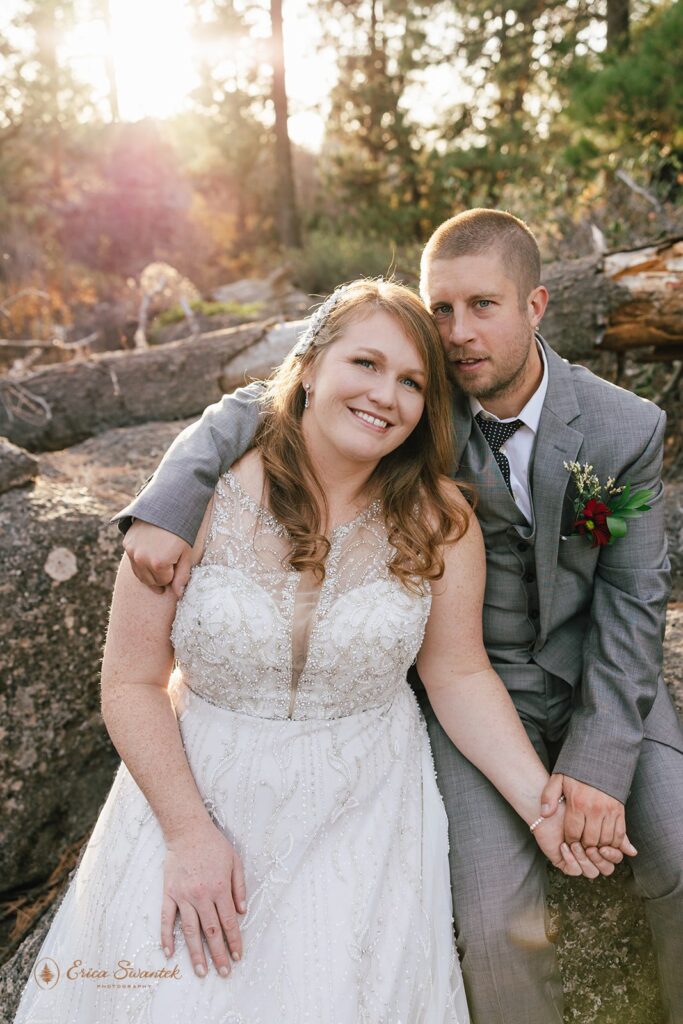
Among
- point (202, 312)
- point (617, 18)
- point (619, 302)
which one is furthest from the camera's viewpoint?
point (202, 312)

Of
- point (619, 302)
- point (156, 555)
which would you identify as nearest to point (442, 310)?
point (156, 555)

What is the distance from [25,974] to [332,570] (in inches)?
57.2

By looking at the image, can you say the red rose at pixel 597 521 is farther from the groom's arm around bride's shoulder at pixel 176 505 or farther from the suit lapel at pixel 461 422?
the groom's arm around bride's shoulder at pixel 176 505

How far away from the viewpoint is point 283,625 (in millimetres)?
2109

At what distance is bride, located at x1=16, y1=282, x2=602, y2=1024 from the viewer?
181 centimetres

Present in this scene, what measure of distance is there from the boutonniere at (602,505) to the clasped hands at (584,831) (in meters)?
0.69

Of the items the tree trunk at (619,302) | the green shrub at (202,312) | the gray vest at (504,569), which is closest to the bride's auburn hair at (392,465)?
the gray vest at (504,569)

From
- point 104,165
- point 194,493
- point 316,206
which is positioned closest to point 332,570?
point 194,493

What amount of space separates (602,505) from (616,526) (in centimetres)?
7

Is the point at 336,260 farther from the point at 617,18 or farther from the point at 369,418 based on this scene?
the point at 369,418

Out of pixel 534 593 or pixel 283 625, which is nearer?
pixel 283 625

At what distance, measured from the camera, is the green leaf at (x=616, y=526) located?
2.35 meters

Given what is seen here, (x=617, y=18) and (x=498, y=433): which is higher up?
(x=617, y=18)

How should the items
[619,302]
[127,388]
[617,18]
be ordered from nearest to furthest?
1. [619,302]
2. [127,388]
3. [617,18]
